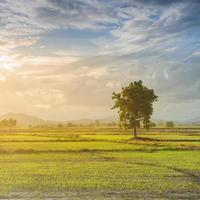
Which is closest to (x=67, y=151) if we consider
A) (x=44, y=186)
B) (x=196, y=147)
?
(x=196, y=147)

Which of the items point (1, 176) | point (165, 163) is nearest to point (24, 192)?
A: point (1, 176)

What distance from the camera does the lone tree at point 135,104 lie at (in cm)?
11719

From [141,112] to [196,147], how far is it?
44.4m

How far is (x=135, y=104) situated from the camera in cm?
11731

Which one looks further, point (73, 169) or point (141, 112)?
point (141, 112)

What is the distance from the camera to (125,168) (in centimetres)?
4234

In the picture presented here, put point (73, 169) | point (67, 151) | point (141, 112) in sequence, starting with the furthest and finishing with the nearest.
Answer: point (141, 112)
point (67, 151)
point (73, 169)

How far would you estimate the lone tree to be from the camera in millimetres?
117188

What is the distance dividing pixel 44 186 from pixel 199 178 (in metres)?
12.0

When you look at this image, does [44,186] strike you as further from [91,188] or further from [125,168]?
[125,168]

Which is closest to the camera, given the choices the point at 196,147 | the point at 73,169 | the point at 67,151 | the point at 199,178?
the point at 199,178

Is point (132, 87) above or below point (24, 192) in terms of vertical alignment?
above

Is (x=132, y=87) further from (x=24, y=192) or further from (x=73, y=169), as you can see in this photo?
(x=24, y=192)

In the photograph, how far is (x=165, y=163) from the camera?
47719 millimetres
